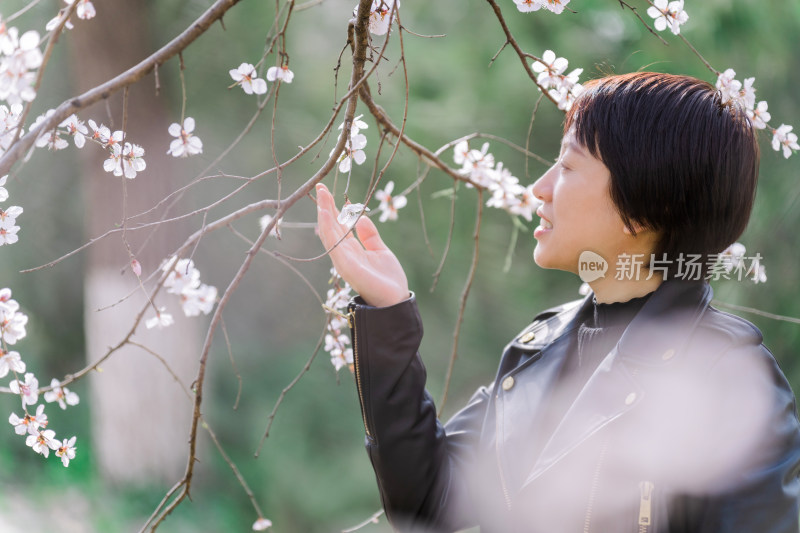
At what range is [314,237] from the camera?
2781 mm

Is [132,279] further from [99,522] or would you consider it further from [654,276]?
[654,276]

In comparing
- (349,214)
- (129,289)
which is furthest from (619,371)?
(129,289)

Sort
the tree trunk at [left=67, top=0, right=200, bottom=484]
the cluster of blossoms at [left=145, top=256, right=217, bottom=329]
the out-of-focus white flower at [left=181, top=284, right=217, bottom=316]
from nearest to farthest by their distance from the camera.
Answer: the cluster of blossoms at [left=145, top=256, right=217, bottom=329] → the out-of-focus white flower at [left=181, top=284, right=217, bottom=316] → the tree trunk at [left=67, top=0, right=200, bottom=484]

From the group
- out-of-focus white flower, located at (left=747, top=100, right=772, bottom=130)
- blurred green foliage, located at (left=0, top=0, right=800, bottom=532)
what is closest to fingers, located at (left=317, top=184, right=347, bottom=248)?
out-of-focus white flower, located at (left=747, top=100, right=772, bottom=130)

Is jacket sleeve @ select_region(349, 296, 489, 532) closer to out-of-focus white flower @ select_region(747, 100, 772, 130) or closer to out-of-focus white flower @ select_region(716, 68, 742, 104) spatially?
out-of-focus white flower @ select_region(716, 68, 742, 104)

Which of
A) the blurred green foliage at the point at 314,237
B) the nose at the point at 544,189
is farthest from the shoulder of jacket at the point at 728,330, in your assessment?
the blurred green foliage at the point at 314,237

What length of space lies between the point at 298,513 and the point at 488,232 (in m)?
1.34

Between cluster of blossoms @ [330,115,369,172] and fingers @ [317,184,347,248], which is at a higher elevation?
cluster of blossoms @ [330,115,369,172]

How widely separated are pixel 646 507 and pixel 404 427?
0.31 m

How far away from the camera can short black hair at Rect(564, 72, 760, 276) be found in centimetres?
81

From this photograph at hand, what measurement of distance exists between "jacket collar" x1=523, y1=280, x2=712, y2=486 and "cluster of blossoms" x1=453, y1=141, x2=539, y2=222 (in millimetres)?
591

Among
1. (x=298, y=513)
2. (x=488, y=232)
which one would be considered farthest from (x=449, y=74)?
(x=298, y=513)

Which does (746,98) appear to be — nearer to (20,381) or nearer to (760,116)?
(760,116)

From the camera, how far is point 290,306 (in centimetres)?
303
